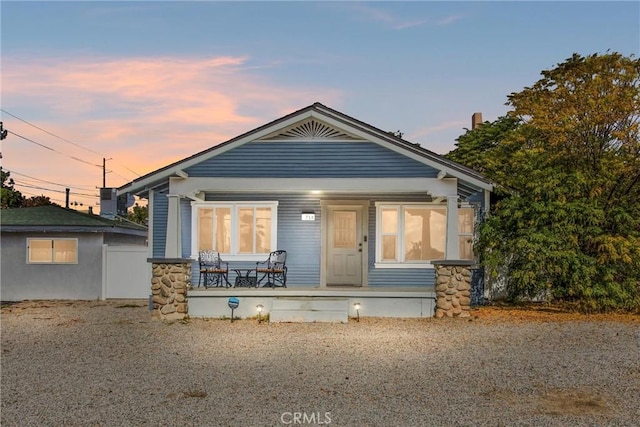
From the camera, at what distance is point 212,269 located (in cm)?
1355

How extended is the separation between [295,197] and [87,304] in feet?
22.3

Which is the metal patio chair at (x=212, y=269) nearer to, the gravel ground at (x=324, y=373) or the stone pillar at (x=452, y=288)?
the gravel ground at (x=324, y=373)

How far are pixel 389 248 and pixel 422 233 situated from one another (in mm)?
926

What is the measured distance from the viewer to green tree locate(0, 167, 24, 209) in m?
38.0

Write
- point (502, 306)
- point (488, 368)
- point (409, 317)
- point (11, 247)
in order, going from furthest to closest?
1. point (11, 247)
2. point (502, 306)
3. point (409, 317)
4. point (488, 368)

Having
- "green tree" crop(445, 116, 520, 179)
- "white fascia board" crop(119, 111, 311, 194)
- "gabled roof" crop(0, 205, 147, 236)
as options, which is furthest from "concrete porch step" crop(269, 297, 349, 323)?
"green tree" crop(445, 116, 520, 179)

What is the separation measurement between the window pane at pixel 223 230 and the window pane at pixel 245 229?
0.92 feet

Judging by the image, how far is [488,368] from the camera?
7.63 metres

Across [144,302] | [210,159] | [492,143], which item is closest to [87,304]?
[144,302]

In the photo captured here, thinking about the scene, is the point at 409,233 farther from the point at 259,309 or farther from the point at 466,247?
the point at 259,309

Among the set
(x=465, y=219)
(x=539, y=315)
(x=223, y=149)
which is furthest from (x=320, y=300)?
(x=539, y=315)

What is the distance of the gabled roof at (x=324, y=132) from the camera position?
39.9 ft

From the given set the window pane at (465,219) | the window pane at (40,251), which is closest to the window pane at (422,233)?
the window pane at (465,219)

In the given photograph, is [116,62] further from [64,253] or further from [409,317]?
[409,317]
